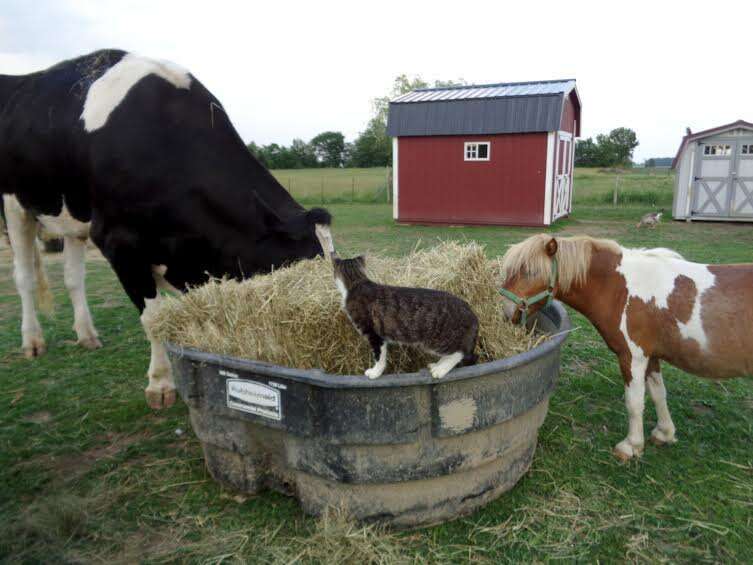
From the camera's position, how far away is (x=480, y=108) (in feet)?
50.8

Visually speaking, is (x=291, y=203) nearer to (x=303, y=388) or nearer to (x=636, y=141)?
(x=303, y=388)

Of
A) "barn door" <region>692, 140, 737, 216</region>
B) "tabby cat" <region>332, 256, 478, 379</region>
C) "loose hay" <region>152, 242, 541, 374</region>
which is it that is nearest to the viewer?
"tabby cat" <region>332, 256, 478, 379</region>

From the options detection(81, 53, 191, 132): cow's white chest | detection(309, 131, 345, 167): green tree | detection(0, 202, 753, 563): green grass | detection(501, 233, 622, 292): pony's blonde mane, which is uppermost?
detection(309, 131, 345, 167): green tree

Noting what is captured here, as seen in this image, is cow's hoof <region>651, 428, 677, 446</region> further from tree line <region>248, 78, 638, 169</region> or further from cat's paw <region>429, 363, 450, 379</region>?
tree line <region>248, 78, 638, 169</region>

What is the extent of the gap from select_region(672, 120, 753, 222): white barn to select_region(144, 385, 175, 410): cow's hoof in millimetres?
16453

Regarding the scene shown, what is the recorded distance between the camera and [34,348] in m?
5.17

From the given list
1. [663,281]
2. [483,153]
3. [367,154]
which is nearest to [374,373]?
[663,281]

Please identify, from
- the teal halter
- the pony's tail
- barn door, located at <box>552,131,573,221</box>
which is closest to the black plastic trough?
the teal halter

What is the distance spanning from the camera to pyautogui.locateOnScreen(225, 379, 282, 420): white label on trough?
7.90ft

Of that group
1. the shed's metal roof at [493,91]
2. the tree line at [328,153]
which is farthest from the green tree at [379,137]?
the shed's metal roof at [493,91]

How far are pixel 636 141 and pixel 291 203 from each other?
69247 mm

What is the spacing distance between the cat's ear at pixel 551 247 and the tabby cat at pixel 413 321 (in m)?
0.78

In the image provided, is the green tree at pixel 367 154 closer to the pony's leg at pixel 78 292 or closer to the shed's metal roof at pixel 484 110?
the shed's metal roof at pixel 484 110

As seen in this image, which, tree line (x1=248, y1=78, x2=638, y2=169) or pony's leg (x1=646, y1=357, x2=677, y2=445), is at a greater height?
tree line (x1=248, y1=78, x2=638, y2=169)
